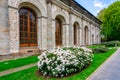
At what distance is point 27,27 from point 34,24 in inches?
48.4

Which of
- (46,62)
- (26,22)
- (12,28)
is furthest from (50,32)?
(46,62)

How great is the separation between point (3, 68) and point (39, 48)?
7370 mm

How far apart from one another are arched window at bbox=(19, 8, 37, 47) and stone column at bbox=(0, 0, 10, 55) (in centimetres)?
243

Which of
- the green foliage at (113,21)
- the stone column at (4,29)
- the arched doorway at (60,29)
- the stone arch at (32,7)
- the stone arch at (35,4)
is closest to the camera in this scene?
the stone column at (4,29)

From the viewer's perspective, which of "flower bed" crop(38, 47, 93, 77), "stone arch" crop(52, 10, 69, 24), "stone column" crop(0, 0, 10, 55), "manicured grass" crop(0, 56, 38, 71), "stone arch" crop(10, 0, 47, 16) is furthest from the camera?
"stone arch" crop(52, 10, 69, 24)

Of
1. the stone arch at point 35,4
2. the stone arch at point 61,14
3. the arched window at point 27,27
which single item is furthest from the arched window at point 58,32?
the arched window at point 27,27

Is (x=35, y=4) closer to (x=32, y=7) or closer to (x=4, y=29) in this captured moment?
(x=32, y=7)

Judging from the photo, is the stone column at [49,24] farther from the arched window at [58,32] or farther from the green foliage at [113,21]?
the green foliage at [113,21]

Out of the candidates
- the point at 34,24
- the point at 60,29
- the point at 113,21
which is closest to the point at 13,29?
the point at 34,24

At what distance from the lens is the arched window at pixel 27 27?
45.6ft

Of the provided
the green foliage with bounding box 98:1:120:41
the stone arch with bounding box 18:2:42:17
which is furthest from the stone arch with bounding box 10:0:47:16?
the green foliage with bounding box 98:1:120:41

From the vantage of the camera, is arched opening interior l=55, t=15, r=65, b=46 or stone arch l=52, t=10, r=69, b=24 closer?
stone arch l=52, t=10, r=69, b=24

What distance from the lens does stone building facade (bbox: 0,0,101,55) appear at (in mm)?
11414

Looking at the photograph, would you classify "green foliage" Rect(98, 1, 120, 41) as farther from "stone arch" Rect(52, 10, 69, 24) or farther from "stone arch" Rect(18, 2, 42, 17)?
"stone arch" Rect(18, 2, 42, 17)
